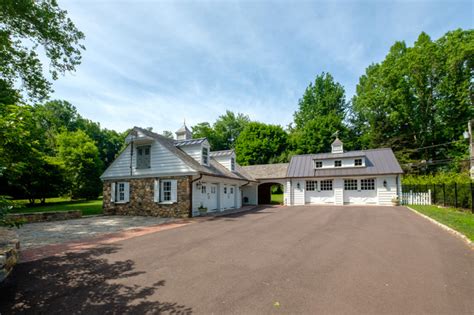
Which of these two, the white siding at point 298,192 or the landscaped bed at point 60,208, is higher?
the white siding at point 298,192

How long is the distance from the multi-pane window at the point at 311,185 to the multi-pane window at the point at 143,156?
15600 millimetres

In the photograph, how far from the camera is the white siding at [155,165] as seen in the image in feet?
50.9

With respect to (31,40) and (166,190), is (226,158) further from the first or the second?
(31,40)

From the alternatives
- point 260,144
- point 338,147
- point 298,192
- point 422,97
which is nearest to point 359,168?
point 338,147

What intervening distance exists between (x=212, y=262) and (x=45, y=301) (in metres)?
3.21

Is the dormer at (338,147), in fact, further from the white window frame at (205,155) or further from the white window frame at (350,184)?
the white window frame at (205,155)

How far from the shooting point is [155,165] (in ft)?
53.4

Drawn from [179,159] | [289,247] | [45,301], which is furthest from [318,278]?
[179,159]

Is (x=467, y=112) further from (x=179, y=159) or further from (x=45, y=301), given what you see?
(x=45, y=301)

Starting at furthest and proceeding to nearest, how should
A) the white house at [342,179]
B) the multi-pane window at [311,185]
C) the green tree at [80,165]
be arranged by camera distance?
the green tree at [80,165]
the multi-pane window at [311,185]
the white house at [342,179]

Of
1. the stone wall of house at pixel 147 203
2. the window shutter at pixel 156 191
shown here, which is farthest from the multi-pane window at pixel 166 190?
the stone wall of house at pixel 147 203

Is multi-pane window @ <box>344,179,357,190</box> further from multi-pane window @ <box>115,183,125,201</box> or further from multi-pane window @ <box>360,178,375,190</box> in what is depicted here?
multi-pane window @ <box>115,183,125,201</box>

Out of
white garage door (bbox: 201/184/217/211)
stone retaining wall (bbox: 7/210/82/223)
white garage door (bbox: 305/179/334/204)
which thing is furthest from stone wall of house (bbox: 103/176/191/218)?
white garage door (bbox: 305/179/334/204)

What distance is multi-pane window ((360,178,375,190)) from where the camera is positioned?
22306 mm
